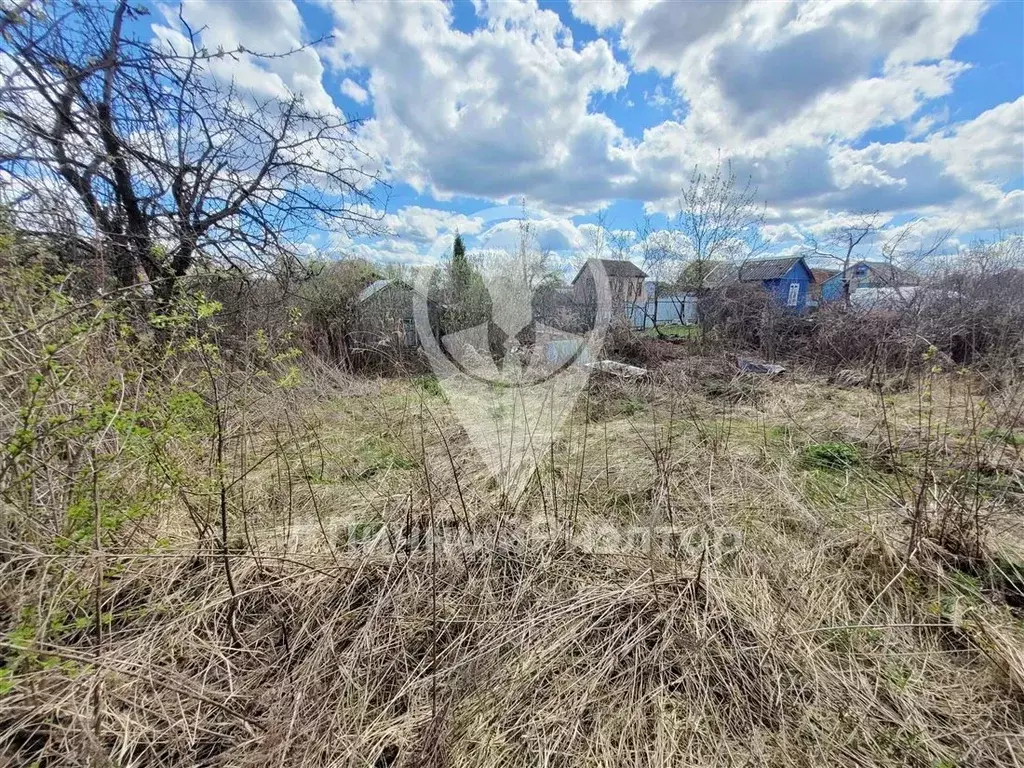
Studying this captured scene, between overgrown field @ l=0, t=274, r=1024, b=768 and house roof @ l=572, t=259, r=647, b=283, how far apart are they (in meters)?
9.67

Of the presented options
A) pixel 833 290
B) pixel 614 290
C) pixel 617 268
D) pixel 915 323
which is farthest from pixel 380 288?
pixel 833 290

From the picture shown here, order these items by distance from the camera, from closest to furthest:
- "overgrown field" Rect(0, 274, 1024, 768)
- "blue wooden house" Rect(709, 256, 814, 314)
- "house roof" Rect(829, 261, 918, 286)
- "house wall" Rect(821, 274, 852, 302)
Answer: "overgrown field" Rect(0, 274, 1024, 768)
"house roof" Rect(829, 261, 918, 286)
"house wall" Rect(821, 274, 852, 302)
"blue wooden house" Rect(709, 256, 814, 314)

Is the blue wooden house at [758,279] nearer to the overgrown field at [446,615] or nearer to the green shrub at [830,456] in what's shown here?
the green shrub at [830,456]

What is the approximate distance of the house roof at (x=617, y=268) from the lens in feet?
37.6

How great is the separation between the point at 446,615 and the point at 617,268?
11429 millimetres

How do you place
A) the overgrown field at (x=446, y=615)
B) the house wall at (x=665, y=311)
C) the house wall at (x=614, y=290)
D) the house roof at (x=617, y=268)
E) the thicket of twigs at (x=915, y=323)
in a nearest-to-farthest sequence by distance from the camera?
1. the overgrown field at (x=446, y=615)
2. the thicket of twigs at (x=915, y=323)
3. the house wall at (x=614, y=290)
4. the house wall at (x=665, y=311)
5. the house roof at (x=617, y=268)

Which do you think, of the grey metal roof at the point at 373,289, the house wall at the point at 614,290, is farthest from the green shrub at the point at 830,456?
the grey metal roof at the point at 373,289

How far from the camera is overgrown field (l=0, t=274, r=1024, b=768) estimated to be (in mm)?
1284

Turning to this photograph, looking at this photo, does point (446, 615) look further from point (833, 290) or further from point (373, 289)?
point (833, 290)

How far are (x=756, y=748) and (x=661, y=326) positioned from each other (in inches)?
456

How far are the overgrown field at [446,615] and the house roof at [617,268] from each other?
9670mm

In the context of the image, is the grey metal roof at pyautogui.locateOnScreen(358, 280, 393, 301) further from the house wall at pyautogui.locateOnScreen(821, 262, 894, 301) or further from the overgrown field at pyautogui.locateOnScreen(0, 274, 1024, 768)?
the house wall at pyautogui.locateOnScreen(821, 262, 894, 301)

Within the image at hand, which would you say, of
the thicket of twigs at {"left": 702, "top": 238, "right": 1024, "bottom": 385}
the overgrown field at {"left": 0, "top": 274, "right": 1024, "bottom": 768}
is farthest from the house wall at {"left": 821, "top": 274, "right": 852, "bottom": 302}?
the overgrown field at {"left": 0, "top": 274, "right": 1024, "bottom": 768}

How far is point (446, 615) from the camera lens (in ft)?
5.70
